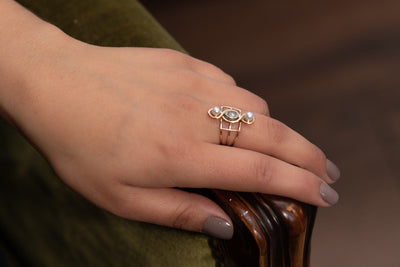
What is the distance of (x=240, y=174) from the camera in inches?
20.5

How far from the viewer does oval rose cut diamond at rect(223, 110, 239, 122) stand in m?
0.55

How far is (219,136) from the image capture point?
55 centimetres

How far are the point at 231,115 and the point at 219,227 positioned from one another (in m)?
0.14

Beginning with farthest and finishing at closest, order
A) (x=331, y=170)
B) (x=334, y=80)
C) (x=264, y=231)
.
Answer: (x=334, y=80) < (x=331, y=170) < (x=264, y=231)

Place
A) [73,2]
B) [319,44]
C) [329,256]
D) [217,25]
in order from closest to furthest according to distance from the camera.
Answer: [73,2]
[329,256]
[319,44]
[217,25]

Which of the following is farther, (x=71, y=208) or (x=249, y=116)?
(x=71, y=208)

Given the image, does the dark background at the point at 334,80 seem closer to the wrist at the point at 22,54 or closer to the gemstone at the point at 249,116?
the gemstone at the point at 249,116

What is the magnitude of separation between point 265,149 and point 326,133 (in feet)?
2.60

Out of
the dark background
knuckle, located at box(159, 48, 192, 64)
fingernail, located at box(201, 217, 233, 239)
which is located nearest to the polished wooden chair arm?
fingernail, located at box(201, 217, 233, 239)

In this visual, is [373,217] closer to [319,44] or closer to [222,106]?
[319,44]

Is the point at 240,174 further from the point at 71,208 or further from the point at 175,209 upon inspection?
the point at 71,208

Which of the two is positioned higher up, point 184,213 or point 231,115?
point 231,115

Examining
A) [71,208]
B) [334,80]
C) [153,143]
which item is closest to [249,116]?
[153,143]

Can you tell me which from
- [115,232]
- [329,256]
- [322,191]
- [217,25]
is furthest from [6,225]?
[217,25]
